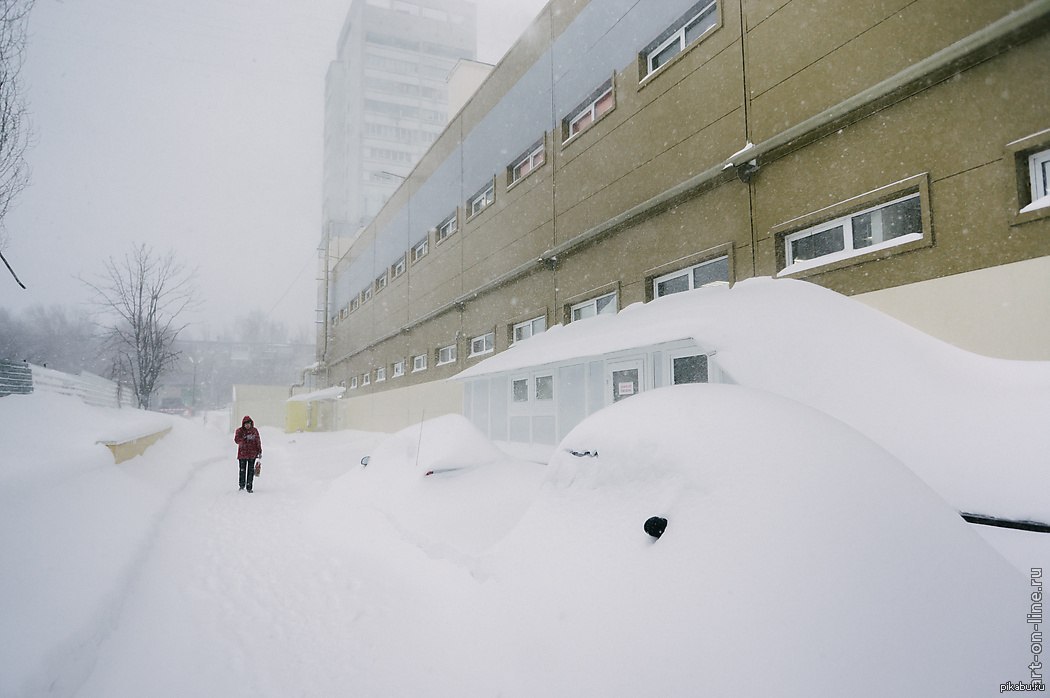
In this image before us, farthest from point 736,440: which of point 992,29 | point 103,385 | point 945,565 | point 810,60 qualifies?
point 103,385

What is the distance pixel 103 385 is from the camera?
57.4ft

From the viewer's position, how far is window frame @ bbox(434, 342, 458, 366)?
17.2 metres

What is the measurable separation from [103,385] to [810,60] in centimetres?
2205

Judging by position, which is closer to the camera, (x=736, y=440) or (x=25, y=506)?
(x=736, y=440)

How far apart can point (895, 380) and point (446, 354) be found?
580 inches

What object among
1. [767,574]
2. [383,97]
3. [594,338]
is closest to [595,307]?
[594,338]

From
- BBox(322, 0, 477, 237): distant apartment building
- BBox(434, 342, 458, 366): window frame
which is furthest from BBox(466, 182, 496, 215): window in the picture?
BBox(322, 0, 477, 237): distant apartment building

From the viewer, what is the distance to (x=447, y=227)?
739 inches

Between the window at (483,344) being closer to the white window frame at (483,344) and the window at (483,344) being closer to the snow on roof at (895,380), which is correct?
the white window frame at (483,344)

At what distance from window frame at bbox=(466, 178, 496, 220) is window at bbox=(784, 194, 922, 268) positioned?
9569 mm

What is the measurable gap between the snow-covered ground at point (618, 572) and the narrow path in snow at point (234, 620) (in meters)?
0.02

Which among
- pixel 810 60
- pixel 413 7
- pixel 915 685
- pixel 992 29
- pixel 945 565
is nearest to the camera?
pixel 915 685

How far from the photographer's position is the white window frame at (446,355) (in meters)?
17.3

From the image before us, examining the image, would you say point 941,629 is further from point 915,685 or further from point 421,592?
point 421,592
